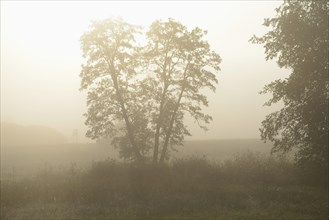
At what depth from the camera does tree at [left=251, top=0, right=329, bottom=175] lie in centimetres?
2248

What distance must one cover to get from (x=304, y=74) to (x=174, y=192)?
36.6ft

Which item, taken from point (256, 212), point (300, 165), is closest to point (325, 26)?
point (300, 165)

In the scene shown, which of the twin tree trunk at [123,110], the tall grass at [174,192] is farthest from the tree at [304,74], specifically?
the twin tree trunk at [123,110]

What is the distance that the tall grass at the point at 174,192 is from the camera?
17484 mm

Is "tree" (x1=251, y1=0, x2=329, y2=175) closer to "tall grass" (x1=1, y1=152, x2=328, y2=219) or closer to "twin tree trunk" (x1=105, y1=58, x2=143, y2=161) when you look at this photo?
"tall grass" (x1=1, y1=152, x2=328, y2=219)

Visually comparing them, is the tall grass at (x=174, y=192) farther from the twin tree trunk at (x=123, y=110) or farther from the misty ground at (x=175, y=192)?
the twin tree trunk at (x=123, y=110)

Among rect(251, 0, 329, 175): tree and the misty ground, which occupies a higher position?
rect(251, 0, 329, 175): tree

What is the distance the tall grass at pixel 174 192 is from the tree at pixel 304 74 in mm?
3141

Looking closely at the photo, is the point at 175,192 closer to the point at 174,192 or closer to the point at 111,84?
the point at 174,192

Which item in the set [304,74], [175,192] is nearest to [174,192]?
[175,192]

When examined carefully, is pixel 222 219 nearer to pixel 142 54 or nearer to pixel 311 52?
pixel 311 52

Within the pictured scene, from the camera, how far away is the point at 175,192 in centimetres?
2181

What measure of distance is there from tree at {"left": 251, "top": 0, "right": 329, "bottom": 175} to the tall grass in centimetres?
314

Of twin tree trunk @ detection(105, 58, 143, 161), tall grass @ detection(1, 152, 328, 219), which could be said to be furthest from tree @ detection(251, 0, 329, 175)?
twin tree trunk @ detection(105, 58, 143, 161)
